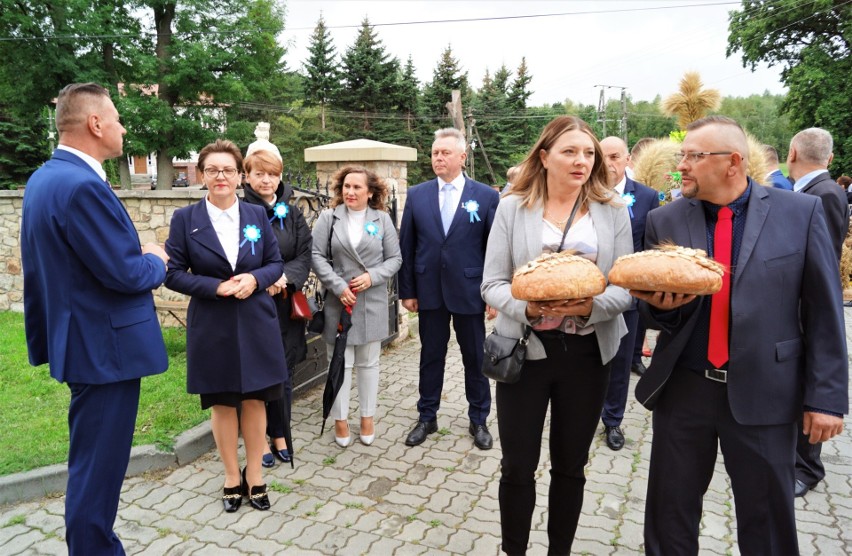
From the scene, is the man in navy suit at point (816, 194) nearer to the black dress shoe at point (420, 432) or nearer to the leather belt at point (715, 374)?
the leather belt at point (715, 374)

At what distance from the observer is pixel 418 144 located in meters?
46.4

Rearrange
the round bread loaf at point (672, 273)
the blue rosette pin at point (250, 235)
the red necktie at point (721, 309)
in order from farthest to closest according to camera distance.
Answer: the blue rosette pin at point (250, 235) → the red necktie at point (721, 309) → the round bread loaf at point (672, 273)

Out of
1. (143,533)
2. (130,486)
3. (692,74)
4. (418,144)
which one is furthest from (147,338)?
(418,144)

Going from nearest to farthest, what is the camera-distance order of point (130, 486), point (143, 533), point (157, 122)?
point (143, 533)
point (130, 486)
point (157, 122)

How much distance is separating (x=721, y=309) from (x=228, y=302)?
2.69 metres

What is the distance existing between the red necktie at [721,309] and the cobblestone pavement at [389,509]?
1506 mm

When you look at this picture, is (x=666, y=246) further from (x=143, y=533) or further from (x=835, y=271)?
(x=143, y=533)

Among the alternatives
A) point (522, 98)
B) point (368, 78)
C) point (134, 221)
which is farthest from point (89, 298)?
point (522, 98)

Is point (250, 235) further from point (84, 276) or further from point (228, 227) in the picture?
point (84, 276)

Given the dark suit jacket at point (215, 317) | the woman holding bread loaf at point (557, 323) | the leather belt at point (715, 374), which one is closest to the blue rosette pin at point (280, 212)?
the dark suit jacket at point (215, 317)

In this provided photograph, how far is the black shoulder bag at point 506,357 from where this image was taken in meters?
2.60

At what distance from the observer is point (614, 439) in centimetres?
454

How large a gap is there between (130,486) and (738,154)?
4.24 meters

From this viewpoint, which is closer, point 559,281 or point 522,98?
point 559,281
